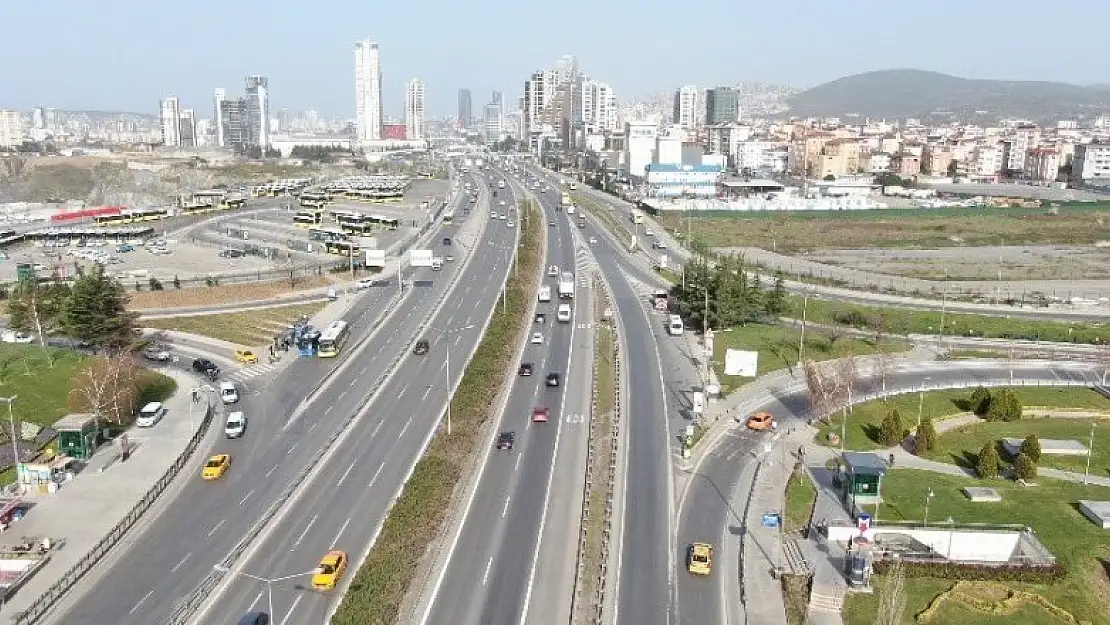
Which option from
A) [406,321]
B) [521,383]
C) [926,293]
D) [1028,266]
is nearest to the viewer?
[521,383]

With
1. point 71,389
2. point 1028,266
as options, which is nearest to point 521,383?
point 71,389

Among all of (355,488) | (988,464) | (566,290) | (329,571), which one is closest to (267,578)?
(329,571)

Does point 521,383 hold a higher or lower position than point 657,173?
lower

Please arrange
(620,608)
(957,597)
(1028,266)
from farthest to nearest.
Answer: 1. (1028,266)
2. (957,597)
3. (620,608)

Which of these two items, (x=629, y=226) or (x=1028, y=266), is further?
(x=629, y=226)

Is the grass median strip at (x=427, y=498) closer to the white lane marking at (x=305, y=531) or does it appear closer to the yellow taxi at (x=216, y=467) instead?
the white lane marking at (x=305, y=531)

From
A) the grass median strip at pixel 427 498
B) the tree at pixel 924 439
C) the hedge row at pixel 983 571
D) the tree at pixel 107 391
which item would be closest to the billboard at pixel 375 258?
the grass median strip at pixel 427 498

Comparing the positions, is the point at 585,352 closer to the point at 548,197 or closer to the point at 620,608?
the point at 620,608
